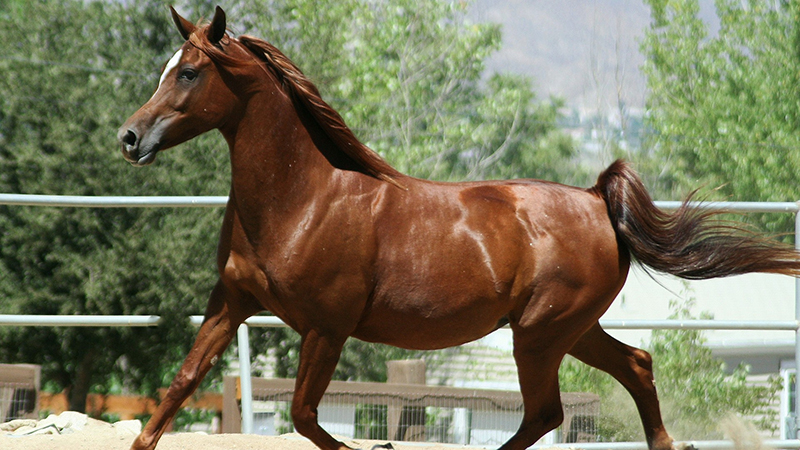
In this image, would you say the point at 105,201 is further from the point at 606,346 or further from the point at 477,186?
the point at 606,346

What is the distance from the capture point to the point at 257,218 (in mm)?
3389

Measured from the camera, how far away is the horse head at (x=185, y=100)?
10.4 feet

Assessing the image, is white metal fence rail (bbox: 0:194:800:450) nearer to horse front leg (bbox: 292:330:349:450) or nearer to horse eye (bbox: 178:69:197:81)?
horse front leg (bbox: 292:330:349:450)

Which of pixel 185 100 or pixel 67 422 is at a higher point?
pixel 185 100

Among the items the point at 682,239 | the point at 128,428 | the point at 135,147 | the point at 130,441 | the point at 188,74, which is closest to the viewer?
the point at 135,147

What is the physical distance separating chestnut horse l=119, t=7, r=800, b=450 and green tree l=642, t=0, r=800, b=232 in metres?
17.5

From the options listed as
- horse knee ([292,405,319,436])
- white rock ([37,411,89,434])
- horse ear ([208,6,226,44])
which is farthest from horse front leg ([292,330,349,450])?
white rock ([37,411,89,434])

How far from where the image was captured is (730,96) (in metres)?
27.1

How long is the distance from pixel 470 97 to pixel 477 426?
3146 cm

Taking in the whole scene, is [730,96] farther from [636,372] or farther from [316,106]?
[316,106]

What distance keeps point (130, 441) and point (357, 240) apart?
5.39 feet

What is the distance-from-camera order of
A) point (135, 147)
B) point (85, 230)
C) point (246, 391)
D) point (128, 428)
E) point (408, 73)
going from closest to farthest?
point (135, 147) < point (128, 428) < point (246, 391) < point (85, 230) < point (408, 73)

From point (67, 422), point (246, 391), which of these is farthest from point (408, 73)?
point (67, 422)

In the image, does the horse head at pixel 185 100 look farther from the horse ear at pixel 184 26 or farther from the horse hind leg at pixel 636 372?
the horse hind leg at pixel 636 372
